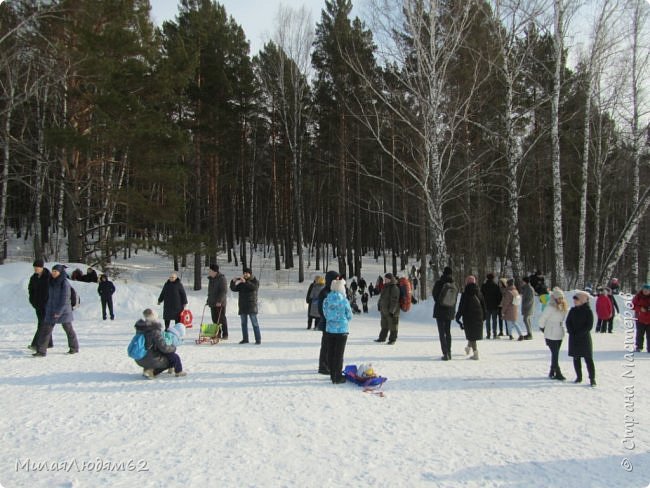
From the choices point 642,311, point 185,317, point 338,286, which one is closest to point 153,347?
point 338,286

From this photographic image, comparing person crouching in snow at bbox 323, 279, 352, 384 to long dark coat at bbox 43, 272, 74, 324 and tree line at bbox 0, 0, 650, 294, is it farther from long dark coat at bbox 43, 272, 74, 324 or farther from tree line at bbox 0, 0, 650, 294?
tree line at bbox 0, 0, 650, 294

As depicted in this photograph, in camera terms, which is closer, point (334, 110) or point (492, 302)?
point (492, 302)

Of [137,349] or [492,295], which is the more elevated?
[492,295]

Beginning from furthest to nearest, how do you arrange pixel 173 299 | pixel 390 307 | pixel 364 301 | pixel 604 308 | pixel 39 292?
pixel 364 301, pixel 604 308, pixel 390 307, pixel 173 299, pixel 39 292

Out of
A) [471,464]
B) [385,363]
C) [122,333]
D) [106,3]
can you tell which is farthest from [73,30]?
[471,464]

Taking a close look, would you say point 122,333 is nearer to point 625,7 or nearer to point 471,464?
point 471,464

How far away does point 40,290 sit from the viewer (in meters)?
8.68

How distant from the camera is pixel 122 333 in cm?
1173

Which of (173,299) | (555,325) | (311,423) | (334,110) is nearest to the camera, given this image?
(311,423)

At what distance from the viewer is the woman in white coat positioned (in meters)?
7.42

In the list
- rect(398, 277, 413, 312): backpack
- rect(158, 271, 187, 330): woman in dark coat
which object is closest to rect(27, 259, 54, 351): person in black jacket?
rect(158, 271, 187, 330): woman in dark coat

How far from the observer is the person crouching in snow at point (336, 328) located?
696 centimetres

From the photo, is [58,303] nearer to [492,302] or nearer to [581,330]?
[581,330]

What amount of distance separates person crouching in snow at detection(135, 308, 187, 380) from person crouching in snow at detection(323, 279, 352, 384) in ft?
8.14
